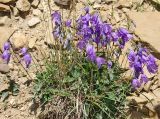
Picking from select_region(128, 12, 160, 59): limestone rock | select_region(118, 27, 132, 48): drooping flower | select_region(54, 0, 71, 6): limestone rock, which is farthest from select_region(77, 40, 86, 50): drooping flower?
select_region(54, 0, 71, 6): limestone rock

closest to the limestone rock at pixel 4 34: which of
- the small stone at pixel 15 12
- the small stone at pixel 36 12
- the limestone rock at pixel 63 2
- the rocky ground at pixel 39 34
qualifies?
the rocky ground at pixel 39 34

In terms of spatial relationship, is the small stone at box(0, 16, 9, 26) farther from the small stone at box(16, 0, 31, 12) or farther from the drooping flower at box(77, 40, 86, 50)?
the drooping flower at box(77, 40, 86, 50)

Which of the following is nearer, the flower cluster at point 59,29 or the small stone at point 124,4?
the flower cluster at point 59,29

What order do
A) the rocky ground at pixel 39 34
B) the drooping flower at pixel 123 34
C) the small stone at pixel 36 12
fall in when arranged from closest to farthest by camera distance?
1. the drooping flower at pixel 123 34
2. the rocky ground at pixel 39 34
3. the small stone at pixel 36 12

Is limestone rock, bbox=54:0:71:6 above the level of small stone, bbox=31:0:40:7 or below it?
above

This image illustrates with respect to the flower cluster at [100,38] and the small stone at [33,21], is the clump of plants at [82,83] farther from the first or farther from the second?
the small stone at [33,21]

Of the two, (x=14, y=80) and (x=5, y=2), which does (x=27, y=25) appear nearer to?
(x=5, y=2)

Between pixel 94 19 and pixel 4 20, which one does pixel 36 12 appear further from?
pixel 94 19

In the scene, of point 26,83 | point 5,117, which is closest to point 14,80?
point 26,83
